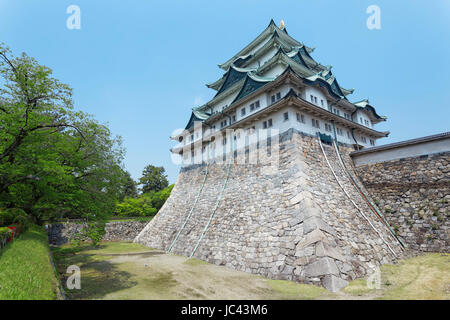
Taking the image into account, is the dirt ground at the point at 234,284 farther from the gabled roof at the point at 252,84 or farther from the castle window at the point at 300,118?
the gabled roof at the point at 252,84

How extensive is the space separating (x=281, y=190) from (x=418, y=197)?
9.30 m

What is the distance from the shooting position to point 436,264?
10.0 meters

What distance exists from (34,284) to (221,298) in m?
5.76

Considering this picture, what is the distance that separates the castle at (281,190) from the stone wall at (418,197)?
1.82ft

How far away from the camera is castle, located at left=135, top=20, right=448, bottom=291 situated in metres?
10.0

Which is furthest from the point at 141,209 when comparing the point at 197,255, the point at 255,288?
the point at 255,288

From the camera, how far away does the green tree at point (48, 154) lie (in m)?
8.43

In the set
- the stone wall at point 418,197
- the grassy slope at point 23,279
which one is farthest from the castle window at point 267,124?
the grassy slope at point 23,279

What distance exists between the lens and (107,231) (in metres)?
28.2

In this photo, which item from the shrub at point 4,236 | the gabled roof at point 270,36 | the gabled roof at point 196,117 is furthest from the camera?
the gabled roof at point 196,117

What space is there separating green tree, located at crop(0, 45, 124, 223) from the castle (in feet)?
26.6

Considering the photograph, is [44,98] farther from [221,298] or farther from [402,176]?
[402,176]

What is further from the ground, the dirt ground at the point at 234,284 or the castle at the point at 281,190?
A: the castle at the point at 281,190

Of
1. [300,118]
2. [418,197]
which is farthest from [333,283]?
[300,118]
